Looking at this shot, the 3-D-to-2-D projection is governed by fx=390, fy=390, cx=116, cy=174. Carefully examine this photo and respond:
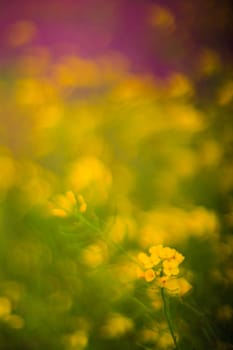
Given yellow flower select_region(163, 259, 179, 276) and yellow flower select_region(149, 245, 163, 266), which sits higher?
yellow flower select_region(149, 245, 163, 266)

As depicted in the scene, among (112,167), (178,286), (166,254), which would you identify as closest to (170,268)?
(166,254)

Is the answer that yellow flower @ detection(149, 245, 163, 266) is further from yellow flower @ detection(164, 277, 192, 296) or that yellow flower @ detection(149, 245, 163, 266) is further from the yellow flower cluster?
yellow flower @ detection(164, 277, 192, 296)

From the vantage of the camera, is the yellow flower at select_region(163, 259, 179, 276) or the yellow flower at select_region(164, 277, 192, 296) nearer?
the yellow flower at select_region(163, 259, 179, 276)

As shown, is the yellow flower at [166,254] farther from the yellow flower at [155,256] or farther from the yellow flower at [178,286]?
the yellow flower at [178,286]

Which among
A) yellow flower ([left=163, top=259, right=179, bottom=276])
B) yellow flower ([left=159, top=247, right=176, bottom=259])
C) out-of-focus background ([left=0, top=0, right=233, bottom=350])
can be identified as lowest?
yellow flower ([left=163, top=259, right=179, bottom=276])

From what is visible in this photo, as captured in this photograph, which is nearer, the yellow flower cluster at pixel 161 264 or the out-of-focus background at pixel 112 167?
the yellow flower cluster at pixel 161 264

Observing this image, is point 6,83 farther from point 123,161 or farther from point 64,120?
point 123,161

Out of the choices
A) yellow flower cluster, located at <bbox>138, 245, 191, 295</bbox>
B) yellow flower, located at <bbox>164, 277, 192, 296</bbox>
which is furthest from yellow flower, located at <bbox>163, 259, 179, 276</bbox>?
yellow flower, located at <bbox>164, 277, 192, 296</bbox>

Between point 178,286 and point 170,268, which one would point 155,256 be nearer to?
point 170,268

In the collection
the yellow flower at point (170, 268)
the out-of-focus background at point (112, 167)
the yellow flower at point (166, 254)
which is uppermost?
the out-of-focus background at point (112, 167)

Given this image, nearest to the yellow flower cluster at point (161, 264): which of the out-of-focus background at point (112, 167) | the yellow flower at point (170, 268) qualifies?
the yellow flower at point (170, 268)
